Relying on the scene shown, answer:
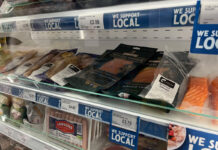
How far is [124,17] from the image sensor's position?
27.2 inches

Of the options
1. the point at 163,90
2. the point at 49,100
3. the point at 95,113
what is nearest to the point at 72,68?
the point at 49,100

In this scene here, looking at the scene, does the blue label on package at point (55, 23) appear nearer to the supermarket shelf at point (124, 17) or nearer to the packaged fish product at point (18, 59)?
the supermarket shelf at point (124, 17)

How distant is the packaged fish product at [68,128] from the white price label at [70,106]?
17 centimetres

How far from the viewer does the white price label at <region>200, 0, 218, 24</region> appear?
51 cm

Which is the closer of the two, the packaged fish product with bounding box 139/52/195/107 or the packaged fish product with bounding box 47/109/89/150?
the packaged fish product with bounding box 139/52/195/107

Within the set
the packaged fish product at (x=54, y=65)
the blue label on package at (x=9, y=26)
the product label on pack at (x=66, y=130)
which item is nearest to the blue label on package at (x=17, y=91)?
the packaged fish product at (x=54, y=65)

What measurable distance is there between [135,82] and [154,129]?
229mm

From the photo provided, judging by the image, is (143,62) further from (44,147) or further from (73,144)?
(44,147)

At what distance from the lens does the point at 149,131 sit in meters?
0.69

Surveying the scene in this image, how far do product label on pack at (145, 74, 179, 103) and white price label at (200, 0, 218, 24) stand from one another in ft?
0.86

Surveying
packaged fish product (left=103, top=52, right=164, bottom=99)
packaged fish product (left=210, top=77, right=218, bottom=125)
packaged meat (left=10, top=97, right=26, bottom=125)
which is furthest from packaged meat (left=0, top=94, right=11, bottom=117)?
packaged fish product (left=210, top=77, right=218, bottom=125)

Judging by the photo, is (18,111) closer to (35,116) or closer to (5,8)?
(35,116)

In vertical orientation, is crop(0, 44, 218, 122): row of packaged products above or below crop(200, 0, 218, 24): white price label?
below

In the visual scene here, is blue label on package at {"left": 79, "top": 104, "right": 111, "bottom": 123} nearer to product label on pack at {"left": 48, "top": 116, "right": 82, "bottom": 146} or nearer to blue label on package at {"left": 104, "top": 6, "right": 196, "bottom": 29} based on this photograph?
product label on pack at {"left": 48, "top": 116, "right": 82, "bottom": 146}
